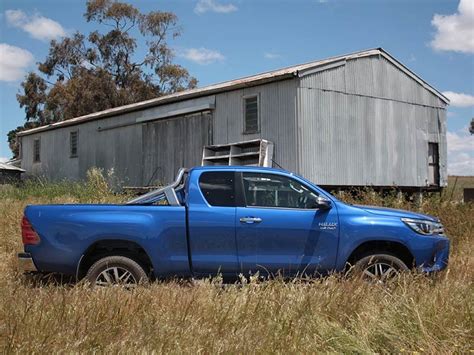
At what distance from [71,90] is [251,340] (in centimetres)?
3983

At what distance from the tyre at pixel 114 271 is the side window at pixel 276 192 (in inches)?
61.7

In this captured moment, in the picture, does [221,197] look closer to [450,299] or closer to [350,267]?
[350,267]

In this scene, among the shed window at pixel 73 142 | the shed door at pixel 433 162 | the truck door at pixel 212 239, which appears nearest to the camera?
the truck door at pixel 212 239

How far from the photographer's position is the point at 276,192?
682cm

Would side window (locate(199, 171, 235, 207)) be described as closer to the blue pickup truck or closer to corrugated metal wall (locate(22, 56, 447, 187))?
the blue pickup truck

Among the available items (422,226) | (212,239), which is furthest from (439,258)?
(212,239)

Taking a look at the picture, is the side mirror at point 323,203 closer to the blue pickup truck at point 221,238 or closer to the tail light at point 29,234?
the blue pickup truck at point 221,238

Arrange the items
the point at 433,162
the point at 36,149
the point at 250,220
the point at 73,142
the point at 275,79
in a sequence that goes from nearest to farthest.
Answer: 1. the point at 250,220
2. the point at 275,79
3. the point at 433,162
4. the point at 73,142
5. the point at 36,149

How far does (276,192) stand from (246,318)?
2.28 metres

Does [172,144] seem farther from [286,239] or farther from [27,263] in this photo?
[286,239]

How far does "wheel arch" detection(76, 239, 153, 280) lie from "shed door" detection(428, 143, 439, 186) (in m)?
17.0

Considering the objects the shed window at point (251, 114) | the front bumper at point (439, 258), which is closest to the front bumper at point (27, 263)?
the front bumper at point (439, 258)

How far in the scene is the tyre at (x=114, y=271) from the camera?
20.8 feet

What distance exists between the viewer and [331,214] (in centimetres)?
661
